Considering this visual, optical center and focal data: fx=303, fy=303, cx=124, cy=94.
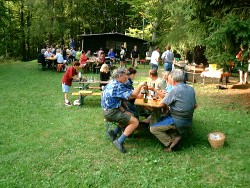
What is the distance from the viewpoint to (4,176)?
4.54 m

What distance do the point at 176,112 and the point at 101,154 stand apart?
4.97 feet

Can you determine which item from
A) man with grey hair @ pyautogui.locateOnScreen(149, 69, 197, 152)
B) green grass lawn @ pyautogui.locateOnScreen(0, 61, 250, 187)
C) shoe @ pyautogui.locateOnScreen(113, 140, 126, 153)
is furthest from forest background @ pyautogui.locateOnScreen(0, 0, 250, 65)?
shoe @ pyautogui.locateOnScreen(113, 140, 126, 153)

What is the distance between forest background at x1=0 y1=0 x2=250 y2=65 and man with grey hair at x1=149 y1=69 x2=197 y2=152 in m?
2.68

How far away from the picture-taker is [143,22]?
3078 cm

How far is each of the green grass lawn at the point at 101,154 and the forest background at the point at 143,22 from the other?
210 cm

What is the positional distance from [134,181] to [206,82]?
10.3 meters

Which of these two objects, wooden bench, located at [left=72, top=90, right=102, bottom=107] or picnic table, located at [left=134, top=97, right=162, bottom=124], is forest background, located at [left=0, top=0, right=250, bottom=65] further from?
wooden bench, located at [left=72, top=90, right=102, bottom=107]

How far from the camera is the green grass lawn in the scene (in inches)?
174

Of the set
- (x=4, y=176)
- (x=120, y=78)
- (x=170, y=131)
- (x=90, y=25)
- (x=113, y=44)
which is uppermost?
(x=90, y=25)

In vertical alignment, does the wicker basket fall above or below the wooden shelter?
below

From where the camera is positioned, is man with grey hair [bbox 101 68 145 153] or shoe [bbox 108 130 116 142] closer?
man with grey hair [bbox 101 68 145 153]

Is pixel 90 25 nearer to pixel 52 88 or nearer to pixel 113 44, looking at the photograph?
pixel 113 44

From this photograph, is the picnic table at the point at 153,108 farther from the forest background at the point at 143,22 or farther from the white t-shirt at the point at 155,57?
the white t-shirt at the point at 155,57

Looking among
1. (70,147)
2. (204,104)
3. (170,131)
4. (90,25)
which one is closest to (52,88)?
(204,104)
